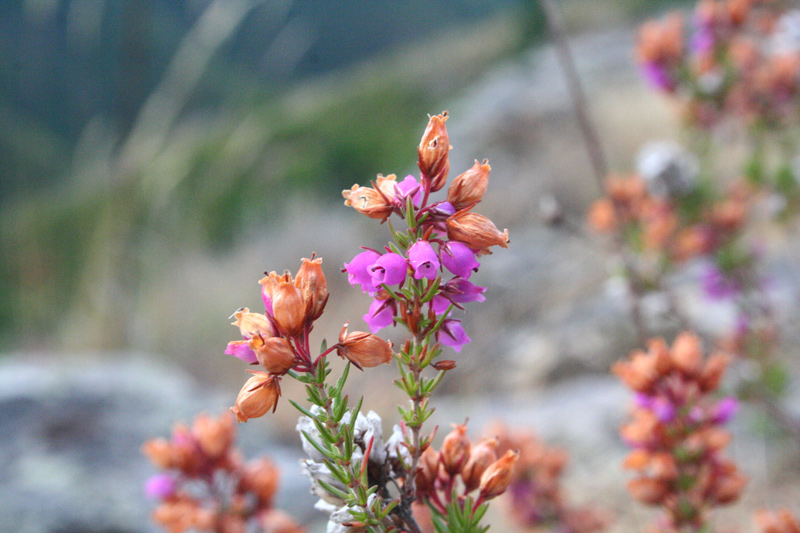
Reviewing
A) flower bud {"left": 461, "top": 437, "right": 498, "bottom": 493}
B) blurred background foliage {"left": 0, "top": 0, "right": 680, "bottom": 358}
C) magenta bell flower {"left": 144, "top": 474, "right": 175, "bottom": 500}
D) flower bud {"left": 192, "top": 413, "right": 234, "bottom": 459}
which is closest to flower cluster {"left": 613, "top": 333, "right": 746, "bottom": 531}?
flower bud {"left": 461, "top": 437, "right": 498, "bottom": 493}

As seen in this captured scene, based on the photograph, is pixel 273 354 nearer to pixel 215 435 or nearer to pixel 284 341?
pixel 284 341

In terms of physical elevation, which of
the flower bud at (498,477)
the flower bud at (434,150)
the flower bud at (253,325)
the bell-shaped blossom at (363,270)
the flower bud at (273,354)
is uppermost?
the flower bud at (434,150)

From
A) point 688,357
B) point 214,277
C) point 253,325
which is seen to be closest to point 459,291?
point 253,325

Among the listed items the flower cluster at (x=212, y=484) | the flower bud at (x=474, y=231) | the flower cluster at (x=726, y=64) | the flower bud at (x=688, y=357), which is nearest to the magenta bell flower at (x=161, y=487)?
the flower cluster at (x=212, y=484)

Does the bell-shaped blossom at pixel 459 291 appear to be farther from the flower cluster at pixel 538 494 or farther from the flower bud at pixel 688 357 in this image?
the flower cluster at pixel 538 494

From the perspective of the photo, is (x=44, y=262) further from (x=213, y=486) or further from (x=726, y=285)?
(x=726, y=285)

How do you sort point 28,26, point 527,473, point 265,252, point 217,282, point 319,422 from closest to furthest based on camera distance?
point 319,422 → point 527,473 → point 28,26 → point 217,282 → point 265,252

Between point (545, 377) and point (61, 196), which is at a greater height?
point (61, 196)

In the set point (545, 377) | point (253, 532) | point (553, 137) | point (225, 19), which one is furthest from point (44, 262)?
point (553, 137)
